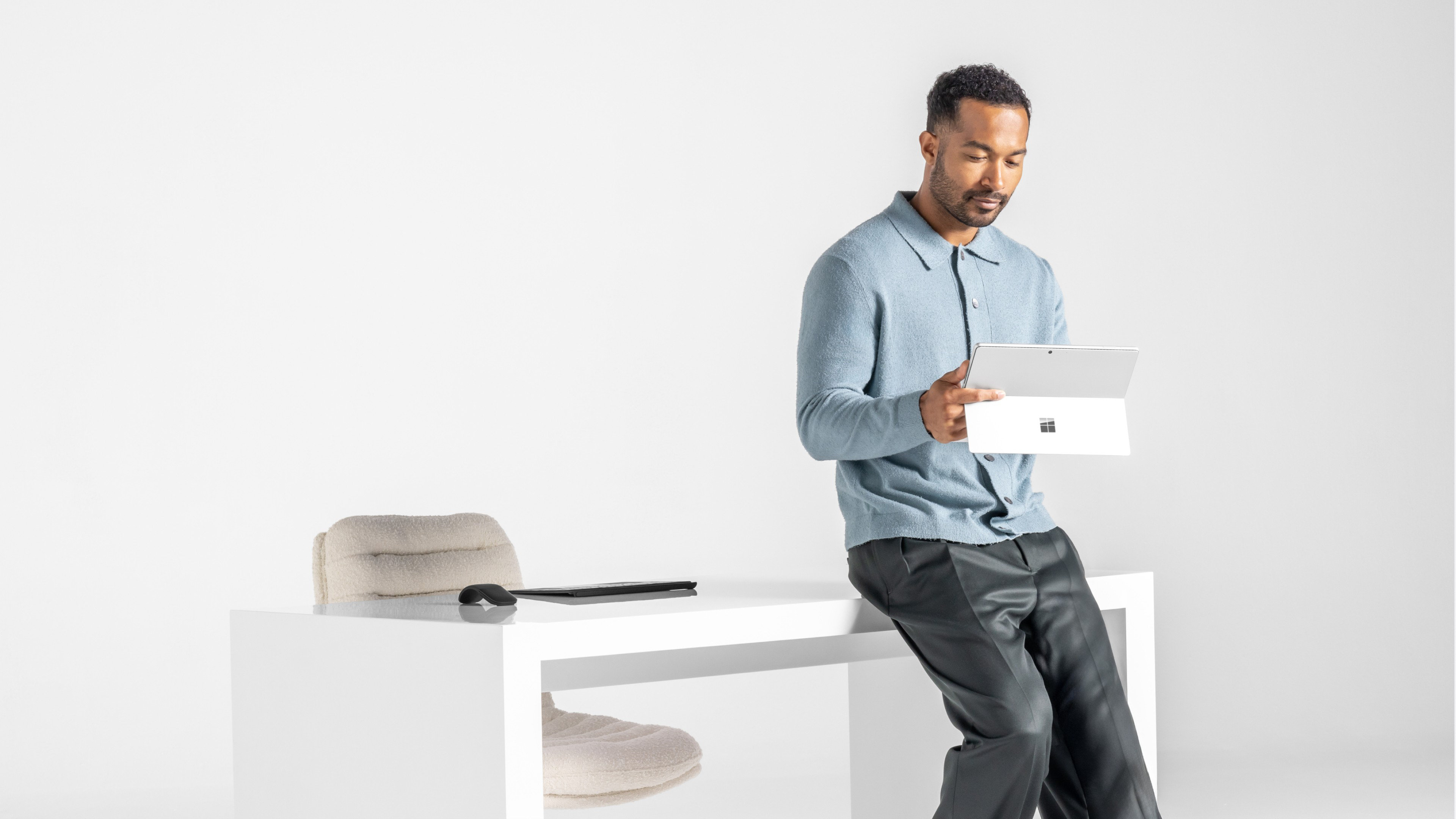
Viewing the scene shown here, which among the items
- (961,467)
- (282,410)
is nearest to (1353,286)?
(282,410)

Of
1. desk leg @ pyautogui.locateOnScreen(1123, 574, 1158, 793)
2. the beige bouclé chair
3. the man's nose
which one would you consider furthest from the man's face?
the beige bouclé chair

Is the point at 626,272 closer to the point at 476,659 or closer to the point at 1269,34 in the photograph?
the point at 1269,34

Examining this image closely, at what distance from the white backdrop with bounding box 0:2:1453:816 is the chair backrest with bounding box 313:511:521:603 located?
185cm

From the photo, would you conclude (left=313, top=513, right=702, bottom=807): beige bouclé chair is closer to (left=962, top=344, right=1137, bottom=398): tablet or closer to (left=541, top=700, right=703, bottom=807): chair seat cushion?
(left=541, top=700, right=703, bottom=807): chair seat cushion

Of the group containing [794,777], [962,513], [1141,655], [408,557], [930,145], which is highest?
[930,145]

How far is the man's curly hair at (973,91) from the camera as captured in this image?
5.82ft

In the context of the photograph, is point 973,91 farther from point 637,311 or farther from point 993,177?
point 637,311

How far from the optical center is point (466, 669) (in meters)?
1.56

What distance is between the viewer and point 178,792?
407 cm

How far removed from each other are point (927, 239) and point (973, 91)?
184mm

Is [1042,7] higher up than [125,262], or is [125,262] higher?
[1042,7]

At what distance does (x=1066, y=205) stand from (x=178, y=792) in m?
3.16

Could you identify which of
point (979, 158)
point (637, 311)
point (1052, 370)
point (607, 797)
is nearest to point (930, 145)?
point (979, 158)

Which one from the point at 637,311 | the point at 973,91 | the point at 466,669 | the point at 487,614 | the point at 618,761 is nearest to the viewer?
the point at 466,669
